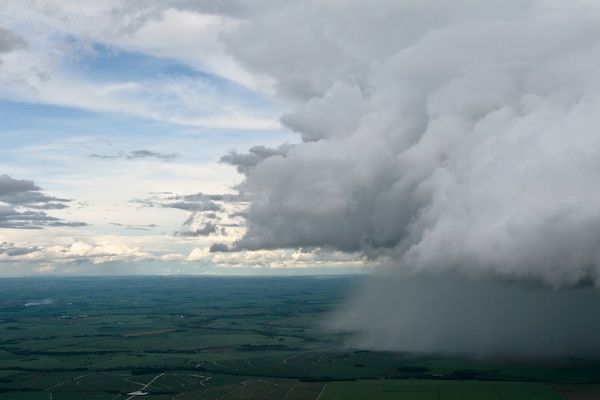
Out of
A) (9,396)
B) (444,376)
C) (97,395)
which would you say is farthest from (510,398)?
(9,396)

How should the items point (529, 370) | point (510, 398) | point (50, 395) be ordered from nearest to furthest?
point (510, 398) → point (50, 395) → point (529, 370)

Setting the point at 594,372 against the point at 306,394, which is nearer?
the point at 306,394

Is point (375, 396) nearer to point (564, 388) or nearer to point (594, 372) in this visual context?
point (564, 388)

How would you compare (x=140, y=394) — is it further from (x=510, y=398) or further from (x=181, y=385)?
(x=510, y=398)

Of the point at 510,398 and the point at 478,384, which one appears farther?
the point at 478,384

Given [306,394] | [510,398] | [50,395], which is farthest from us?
[50,395]

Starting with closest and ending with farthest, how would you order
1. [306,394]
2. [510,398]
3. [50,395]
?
[510,398] → [306,394] → [50,395]

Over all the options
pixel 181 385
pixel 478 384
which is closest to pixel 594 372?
pixel 478 384

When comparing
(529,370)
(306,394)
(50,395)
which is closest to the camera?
(306,394)

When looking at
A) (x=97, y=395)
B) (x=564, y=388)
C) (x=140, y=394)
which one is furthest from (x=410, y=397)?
(x=97, y=395)
